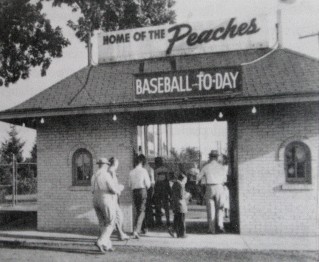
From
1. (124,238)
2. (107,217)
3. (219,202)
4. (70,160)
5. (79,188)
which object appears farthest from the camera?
(70,160)

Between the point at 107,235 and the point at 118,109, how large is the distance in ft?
10.1

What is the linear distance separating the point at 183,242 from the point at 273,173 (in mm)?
2657

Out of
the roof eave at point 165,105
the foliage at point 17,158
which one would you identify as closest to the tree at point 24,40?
the roof eave at point 165,105

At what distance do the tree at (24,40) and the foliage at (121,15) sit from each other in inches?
53.8

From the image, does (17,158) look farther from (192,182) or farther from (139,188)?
(139,188)

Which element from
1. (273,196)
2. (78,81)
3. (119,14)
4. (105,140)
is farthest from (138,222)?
(119,14)

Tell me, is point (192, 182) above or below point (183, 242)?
above

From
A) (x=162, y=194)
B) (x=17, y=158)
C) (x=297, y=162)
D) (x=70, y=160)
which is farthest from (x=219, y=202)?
(x=17, y=158)

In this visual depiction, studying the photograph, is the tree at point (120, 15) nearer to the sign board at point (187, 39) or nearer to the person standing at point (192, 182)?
the sign board at point (187, 39)

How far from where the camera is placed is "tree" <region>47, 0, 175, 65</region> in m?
18.0

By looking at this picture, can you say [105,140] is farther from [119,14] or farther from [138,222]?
[119,14]

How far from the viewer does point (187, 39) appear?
41.3ft

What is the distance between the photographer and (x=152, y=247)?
9.21 meters

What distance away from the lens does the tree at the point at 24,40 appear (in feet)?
53.6
